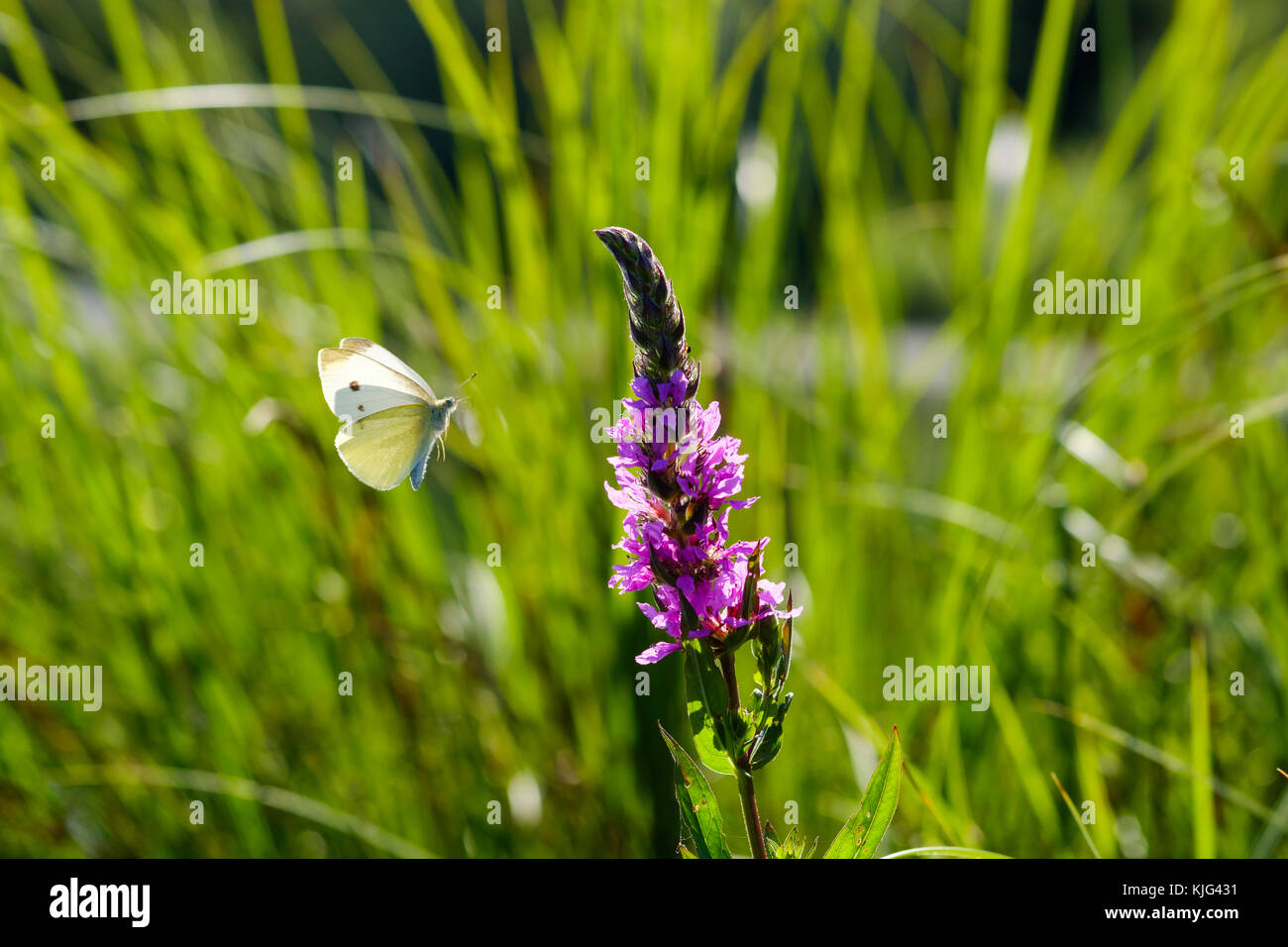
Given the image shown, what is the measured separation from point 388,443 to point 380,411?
0.15 ft

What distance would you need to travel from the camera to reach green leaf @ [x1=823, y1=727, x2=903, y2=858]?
544mm

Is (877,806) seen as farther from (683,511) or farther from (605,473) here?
(605,473)

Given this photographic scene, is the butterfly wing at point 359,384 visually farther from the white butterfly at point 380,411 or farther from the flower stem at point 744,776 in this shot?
the flower stem at point 744,776

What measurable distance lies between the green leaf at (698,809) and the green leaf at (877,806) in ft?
0.25

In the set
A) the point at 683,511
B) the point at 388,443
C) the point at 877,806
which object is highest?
the point at 388,443

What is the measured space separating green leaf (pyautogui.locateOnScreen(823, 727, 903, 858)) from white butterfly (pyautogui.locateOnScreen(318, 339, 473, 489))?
1.36 feet

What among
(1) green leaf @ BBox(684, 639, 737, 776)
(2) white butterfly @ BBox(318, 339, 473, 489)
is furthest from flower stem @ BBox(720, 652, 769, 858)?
(2) white butterfly @ BBox(318, 339, 473, 489)

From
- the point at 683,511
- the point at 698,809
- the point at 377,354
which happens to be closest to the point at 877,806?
the point at 698,809

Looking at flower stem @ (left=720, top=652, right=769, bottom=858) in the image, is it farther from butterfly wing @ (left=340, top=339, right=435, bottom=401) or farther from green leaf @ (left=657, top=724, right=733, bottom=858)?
butterfly wing @ (left=340, top=339, right=435, bottom=401)

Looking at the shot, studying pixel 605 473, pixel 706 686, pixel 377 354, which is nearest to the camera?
pixel 706 686

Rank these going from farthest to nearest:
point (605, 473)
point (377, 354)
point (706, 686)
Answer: point (605, 473) → point (377, 354) → point (706, 686)

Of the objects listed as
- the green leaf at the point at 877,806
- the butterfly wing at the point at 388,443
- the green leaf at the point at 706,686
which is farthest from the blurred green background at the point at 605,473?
the green leaf at the point at 706,686

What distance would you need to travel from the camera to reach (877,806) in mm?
546
